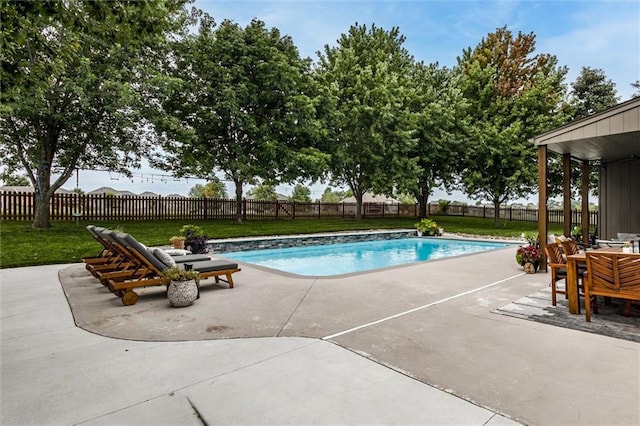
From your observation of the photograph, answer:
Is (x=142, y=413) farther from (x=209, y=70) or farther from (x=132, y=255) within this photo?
(x=209, y=70)

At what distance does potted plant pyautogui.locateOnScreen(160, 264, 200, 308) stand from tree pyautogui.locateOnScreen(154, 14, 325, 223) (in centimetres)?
1071

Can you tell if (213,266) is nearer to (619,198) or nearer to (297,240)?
(297,240)

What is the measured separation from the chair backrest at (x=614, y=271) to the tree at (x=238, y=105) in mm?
12852

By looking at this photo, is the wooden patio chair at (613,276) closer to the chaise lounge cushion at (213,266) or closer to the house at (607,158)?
the house at (607,158)

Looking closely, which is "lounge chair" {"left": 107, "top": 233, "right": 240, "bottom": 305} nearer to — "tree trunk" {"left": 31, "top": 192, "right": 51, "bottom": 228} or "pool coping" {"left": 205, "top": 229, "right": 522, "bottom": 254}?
"pool coping" {"left": 205, "top": 229, "right": 522, "bottom": 254}

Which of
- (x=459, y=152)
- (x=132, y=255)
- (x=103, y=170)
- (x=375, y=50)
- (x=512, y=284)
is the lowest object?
(x=512, y=284)

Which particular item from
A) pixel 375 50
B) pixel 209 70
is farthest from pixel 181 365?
pixel 375 50

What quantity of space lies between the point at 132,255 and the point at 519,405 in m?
4.84

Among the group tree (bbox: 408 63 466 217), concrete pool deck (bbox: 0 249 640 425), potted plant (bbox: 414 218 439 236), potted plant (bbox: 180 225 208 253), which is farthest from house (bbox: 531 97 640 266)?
tree (bbox: 408 63 466 217)

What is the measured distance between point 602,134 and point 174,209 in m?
16.8

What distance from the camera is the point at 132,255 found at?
4.87 m

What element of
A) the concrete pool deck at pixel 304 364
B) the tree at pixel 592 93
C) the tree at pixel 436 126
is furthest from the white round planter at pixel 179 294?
the tree at pixel 592 93

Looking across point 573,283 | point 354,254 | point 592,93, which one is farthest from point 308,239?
point 592,93

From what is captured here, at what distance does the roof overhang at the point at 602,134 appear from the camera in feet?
17.4
